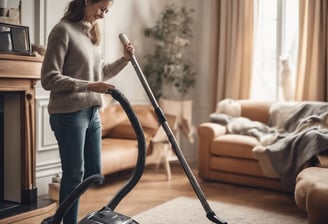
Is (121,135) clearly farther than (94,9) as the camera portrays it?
Yes

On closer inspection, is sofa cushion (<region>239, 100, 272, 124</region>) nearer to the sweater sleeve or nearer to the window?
the window

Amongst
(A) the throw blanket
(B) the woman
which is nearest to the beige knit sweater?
(B) the woman

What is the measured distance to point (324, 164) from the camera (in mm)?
3127

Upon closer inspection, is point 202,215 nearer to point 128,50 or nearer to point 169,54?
point 128,50

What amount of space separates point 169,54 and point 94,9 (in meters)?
2.94

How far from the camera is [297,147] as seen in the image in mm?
3465

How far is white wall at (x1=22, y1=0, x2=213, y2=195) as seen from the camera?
12.2ft

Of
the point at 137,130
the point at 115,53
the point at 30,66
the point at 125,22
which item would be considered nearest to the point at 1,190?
the point at 30,66

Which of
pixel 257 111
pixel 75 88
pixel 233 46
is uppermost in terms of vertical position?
pixel 233 46

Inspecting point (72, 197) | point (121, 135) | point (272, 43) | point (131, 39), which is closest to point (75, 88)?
point (72, 197)

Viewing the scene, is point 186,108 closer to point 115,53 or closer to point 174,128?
point 174,128

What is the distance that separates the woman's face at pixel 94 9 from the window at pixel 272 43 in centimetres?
320

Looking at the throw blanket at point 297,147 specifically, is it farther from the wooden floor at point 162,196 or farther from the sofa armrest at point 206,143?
the sofa armrest at point 206,143

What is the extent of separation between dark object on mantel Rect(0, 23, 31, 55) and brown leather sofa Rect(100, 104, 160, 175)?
1.13m
